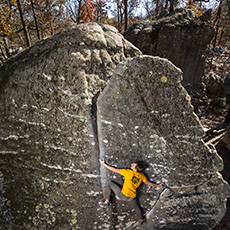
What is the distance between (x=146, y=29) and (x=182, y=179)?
626cm

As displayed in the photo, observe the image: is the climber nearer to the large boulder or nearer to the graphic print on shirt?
the graphic print on shirt

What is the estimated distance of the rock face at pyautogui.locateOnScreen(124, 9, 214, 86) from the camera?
7258mm

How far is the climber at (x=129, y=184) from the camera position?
2684 mm

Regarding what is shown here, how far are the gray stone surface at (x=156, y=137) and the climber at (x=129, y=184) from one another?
0.10 m

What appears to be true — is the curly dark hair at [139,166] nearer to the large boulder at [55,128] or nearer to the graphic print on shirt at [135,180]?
the graphic print on shirt at [135,180]

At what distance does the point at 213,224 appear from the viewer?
10.8 ft

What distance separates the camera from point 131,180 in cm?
270

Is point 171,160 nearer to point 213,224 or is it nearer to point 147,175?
point 147,175

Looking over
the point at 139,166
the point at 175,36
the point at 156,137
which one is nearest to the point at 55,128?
the point at 139,166

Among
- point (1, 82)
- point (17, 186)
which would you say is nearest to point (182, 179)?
point (17, 186)

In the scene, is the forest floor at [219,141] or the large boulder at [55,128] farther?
the forest floor at [219,141]

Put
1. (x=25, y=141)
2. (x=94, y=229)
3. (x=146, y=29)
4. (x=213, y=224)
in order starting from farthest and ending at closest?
(x=146, y=29)
(x=213, y=224)
(x=94, y=229)
(x=25, y=141)

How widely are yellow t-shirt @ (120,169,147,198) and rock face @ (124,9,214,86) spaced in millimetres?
5849

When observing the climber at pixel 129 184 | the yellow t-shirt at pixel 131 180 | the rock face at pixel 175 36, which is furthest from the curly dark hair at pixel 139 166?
the rock face at pixel 175 36
